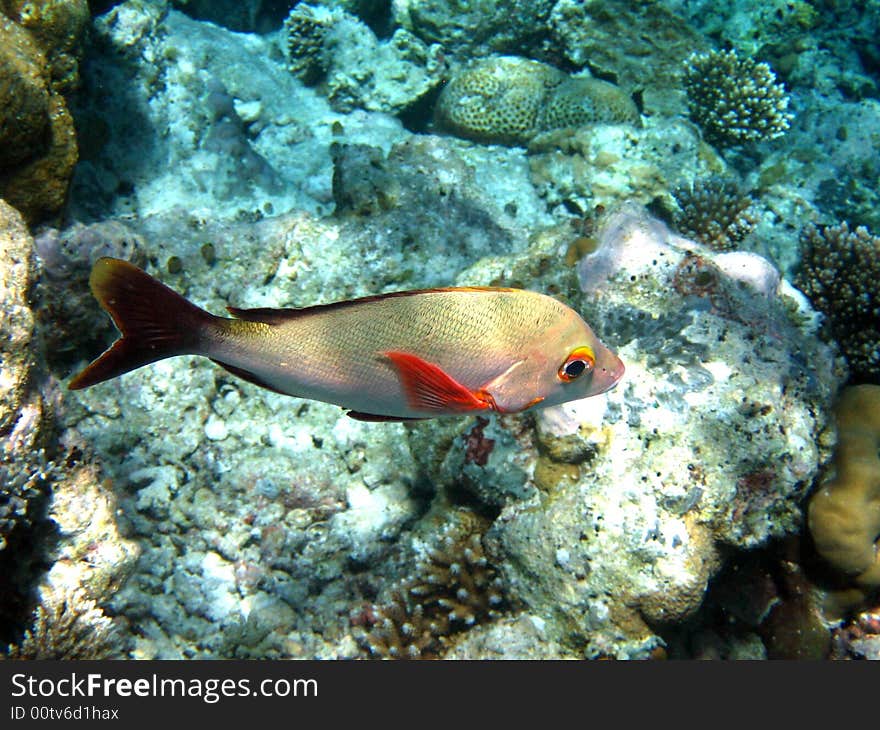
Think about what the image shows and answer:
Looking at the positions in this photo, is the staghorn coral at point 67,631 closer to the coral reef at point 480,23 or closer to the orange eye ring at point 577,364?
the orange eye ring at point 577,364

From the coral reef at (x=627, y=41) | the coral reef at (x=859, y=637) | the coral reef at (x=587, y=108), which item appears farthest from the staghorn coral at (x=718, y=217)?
the coral reef at (x=859, y=637)

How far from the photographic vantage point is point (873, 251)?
17.6 ft

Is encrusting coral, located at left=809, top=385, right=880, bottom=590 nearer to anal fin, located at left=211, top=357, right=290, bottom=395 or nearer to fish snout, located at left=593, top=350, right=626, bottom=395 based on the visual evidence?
fish snout, located at left=593, top=350, right=626, bottom=395

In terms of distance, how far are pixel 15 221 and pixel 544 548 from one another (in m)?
3.58

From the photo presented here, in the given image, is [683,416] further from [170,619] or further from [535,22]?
[535,22]

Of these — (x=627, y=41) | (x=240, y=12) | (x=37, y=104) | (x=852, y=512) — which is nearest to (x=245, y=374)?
(x=37, y=104)

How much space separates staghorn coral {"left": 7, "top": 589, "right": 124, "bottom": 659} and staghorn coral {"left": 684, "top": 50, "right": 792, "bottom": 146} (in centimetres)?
878

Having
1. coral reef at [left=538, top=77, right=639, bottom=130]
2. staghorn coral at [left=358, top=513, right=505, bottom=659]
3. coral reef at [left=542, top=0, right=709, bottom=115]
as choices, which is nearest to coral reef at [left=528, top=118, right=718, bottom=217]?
coral reef at [left=538, top=77, right=639, bottom=130]

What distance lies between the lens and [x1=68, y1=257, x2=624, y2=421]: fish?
216 centimetres

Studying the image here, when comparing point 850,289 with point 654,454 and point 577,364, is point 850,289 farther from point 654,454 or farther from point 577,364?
point 577,364

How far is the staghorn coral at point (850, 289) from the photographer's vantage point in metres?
5.12

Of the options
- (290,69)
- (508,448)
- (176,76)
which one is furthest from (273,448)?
(290,69)

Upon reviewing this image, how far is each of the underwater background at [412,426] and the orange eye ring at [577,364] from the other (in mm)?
1365

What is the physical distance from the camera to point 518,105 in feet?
25.2
